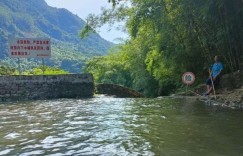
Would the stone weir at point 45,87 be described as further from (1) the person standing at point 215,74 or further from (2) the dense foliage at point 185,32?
(1) the person standing at point 215,74

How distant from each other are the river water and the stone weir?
6452 mm

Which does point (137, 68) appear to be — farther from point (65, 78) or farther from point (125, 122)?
point (125, 122)

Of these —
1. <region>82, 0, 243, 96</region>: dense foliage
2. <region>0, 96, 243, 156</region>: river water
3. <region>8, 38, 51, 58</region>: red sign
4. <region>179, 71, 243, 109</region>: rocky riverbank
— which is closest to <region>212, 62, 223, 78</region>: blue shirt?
<region>179, 71, 243, 109</region>: rocky riverbank

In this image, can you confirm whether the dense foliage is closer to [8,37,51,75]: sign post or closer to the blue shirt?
the blue shirt

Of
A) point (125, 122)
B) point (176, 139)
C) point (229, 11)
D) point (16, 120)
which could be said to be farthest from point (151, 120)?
point (229, 11)

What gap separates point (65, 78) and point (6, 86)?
9.50 feet

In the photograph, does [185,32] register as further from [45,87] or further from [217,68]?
[45,87]

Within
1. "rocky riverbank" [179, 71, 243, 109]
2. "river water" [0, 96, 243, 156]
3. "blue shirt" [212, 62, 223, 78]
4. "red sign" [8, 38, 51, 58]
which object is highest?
"red sign" [8, 38, 51, 58]

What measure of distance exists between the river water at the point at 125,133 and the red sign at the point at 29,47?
788 centimetres

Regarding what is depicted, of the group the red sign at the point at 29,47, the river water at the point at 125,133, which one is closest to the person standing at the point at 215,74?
the river water at the point at 125,133

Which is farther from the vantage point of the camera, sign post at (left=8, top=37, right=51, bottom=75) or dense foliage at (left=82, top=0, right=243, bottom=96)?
sign post at (left=8, top=37, right=51, bottom=75)

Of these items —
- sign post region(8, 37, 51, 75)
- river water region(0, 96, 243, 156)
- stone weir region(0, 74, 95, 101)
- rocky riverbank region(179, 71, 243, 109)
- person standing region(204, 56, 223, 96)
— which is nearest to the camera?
river water region(0, 96, 243, 156)

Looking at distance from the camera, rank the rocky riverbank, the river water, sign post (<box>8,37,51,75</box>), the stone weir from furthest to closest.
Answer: sign post (<box>8,37,51,75</box>), the stone weir, the rocky riverbank, the river water

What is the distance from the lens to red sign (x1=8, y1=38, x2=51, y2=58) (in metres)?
17.8
